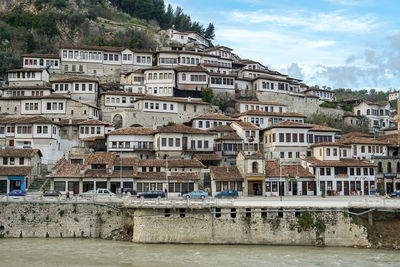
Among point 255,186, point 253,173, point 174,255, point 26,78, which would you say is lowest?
point 174,255

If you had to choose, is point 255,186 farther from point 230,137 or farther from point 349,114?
point 349,114

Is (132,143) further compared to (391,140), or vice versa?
(391,140)

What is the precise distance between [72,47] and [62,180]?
135 ft

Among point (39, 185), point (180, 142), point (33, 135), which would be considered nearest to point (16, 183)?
point (39, 185)

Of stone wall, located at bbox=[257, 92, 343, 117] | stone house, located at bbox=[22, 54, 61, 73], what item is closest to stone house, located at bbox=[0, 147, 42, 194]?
stone house, located at bbox=[22, 54, 61, 73]

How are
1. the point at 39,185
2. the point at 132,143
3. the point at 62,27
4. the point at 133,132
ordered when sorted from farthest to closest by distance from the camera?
1. the point at 62,27
2. the point at 133,132
3. the point at 132,143
4. the point at 39,185

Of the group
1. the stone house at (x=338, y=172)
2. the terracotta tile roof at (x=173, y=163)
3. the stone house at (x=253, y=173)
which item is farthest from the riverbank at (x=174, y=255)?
the stone house at (x=338, y=172)

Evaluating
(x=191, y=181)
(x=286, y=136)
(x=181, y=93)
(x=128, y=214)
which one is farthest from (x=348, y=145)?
(x=128, y=214)

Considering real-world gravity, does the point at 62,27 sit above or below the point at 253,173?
above

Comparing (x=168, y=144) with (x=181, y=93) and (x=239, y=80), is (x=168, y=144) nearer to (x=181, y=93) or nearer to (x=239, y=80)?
(x=181, y=93)

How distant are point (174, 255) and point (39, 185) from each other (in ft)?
74.0

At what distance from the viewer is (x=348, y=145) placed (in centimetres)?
6100

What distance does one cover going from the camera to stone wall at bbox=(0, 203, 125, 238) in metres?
40.0

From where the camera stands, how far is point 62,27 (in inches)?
4048
